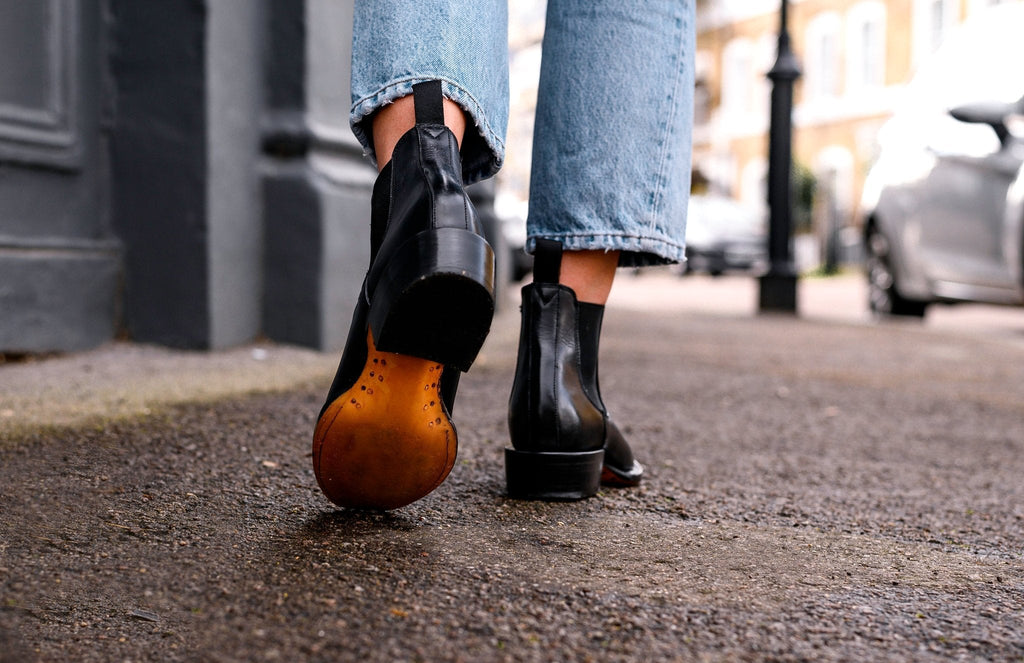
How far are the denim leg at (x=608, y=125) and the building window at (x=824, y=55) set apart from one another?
82.0 feet

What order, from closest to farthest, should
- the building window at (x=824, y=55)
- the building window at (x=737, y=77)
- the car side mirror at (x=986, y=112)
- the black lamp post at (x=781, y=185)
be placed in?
the car side mirror at (x=986, y=112) < the black lamp post at (x=781, y=185) < the building window at (x=824, y=55) < the building window at (x=737, y=77)

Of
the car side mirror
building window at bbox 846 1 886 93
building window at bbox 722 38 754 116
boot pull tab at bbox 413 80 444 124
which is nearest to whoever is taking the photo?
boot pull tab at bbox 413 80 444 124

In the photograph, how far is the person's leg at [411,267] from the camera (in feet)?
3.44

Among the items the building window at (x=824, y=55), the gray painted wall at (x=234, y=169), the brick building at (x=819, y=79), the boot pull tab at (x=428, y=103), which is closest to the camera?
the boot pull tab at (x=428, y=103)

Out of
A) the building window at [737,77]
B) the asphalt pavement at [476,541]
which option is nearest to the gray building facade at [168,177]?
the asphalt pavement at [476,541]

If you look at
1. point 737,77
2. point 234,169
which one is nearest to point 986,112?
point 234,169

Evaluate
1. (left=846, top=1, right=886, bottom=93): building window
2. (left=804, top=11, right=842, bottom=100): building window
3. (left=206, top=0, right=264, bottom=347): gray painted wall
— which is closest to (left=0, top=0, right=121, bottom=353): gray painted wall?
(left=206, top=0, right=264, bottom=347): gray painted wall

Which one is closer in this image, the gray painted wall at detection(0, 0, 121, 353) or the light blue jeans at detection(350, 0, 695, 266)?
the light blue jeans at detection(350, 0, 695, 266)

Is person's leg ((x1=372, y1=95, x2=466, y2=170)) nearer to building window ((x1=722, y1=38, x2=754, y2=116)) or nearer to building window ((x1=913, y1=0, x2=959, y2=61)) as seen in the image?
building window ((x1=913, y1=0, x2=959, y2=61))

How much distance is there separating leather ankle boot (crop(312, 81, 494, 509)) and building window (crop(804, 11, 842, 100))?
2536 cm

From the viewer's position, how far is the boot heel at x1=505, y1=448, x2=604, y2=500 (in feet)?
4.42

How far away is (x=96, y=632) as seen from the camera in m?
0.88

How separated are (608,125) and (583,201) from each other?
11 cm

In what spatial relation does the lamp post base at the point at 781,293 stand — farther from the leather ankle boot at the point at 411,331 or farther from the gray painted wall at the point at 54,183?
the leather ankle boot at the point at 411,331
